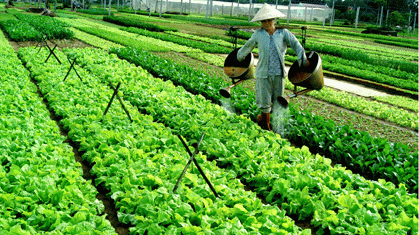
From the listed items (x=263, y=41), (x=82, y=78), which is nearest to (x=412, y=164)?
(x=263, y=41)

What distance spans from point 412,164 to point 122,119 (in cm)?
456

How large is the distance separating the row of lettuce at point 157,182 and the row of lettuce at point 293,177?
192 millimetres

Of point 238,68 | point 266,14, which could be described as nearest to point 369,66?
point 238,68

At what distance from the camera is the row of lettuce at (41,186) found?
11.9 ft

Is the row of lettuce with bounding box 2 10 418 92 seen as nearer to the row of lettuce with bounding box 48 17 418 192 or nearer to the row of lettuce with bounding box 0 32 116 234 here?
the row of lettuce with bounding box 48 17 418 192

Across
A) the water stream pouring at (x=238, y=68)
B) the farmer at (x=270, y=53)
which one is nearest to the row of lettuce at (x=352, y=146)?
the farmer at (x=270, y=53)

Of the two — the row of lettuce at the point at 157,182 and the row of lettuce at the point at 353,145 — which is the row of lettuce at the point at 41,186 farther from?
the row of lettuce at the point at 353,145

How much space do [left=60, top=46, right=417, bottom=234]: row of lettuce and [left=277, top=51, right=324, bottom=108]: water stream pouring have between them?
0.74m

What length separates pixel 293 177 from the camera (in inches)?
192

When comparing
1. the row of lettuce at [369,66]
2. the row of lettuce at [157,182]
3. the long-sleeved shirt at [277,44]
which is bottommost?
the row of lettuce at [157,182]

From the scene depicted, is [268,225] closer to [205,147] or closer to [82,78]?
[205,147]

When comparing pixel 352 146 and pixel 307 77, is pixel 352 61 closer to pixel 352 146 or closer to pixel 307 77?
pixel 352 146

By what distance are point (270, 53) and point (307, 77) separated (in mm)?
766

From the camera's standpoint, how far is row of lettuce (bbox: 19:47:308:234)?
383cm
